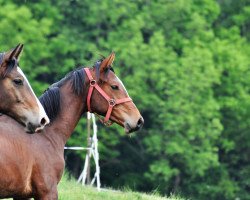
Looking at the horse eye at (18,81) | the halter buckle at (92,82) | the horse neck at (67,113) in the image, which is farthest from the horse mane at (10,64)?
the halter buckle at (92,82)

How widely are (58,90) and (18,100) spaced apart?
1819mm

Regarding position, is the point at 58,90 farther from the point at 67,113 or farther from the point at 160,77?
the point at 160,77

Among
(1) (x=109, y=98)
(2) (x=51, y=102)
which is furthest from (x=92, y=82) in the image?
(2) (x=51, y=102)

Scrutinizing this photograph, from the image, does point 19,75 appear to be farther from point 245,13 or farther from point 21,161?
point 245,13

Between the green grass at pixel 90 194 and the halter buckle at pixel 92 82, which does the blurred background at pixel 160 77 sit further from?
the halter buckle at pixel 92 82

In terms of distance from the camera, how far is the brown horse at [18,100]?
9.91 meters

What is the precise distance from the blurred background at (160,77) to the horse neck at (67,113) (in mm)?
29102

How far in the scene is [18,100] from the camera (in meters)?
9.94

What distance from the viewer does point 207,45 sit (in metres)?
48.3

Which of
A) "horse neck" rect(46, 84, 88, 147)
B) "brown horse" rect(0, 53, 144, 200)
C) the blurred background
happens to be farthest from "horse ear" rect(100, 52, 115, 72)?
the blurred background

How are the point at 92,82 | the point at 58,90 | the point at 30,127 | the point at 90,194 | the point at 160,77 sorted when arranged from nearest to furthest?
the point at 30,127, the point at 58,90, the point at 92,82, the point at 90,194, the point at 160,77

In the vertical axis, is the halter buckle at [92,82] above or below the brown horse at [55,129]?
above

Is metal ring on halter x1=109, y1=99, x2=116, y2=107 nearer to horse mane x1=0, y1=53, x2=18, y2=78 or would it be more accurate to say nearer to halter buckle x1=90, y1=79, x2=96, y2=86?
halter buckle x1=90, y1=79, x2=96, y2=86

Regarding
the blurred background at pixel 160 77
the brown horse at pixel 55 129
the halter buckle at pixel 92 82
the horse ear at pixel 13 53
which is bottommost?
the blurred background at pixel 160 77
